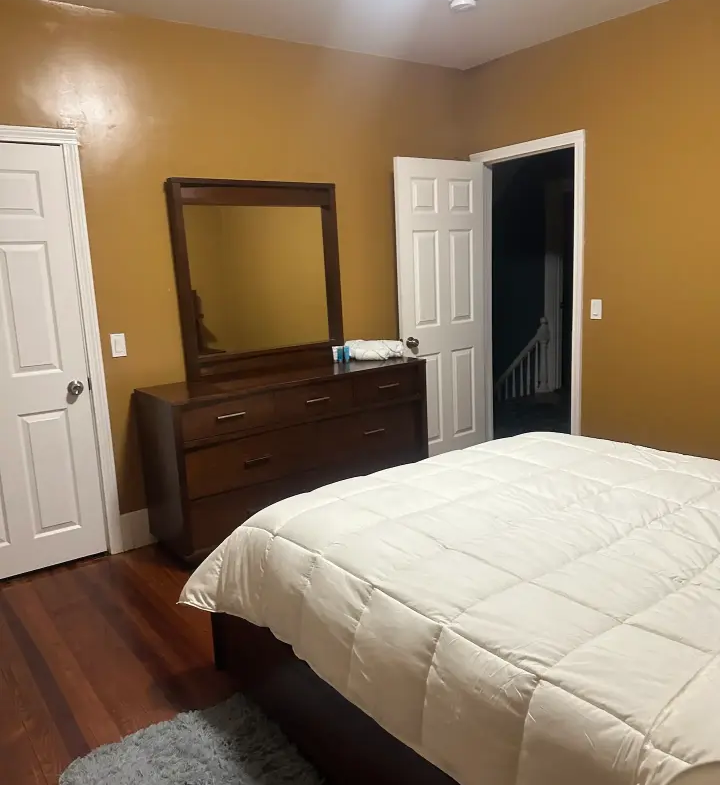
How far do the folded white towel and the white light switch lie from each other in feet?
4.20

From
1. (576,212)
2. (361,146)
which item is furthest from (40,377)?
(576,212)

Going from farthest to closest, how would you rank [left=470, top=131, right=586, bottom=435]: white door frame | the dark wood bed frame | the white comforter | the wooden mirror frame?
[left=470, top=131, right=586, bottom=435]: white door frame → the wooden mirror frame → the dark wood bed frame → the white comforter

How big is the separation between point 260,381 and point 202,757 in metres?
1.88

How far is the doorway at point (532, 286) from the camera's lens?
6.18 metres

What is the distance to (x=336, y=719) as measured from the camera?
1722mm

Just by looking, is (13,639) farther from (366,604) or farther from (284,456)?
(366,604)

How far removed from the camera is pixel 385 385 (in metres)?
3.79

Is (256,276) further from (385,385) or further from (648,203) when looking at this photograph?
(648,203)

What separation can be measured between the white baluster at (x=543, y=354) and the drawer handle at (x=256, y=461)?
3836mm

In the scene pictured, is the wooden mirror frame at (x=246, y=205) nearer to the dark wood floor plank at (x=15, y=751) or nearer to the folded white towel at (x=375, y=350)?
the folded white towel at (x=375, y=350)

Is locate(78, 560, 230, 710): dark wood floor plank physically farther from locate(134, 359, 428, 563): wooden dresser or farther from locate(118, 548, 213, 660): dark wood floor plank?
locate(134, 359, 428, 563): wooden dresser

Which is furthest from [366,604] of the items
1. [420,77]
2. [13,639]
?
[420,77]

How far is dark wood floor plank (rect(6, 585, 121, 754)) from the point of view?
2107 millimetres

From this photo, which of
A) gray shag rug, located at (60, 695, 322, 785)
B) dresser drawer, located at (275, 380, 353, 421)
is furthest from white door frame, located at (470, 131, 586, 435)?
gray shag rug, located at (60, 695, 322, 785)
